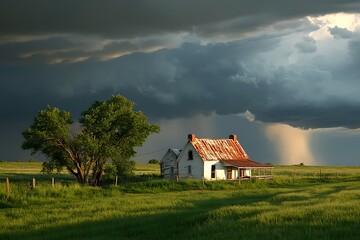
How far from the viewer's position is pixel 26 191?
3850 centimetres

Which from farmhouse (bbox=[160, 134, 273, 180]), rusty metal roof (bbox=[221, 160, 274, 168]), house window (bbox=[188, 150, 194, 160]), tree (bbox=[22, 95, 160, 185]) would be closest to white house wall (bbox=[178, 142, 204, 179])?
farmhouse (bbox=[160, 134, 273, 180])

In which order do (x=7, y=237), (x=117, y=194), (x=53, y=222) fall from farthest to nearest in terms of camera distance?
(x=117, y=194) → (x=53, y=222) → (x=7, y=237)

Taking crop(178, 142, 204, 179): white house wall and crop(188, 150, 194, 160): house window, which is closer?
crop(178, 142, 204, 179): white house wall

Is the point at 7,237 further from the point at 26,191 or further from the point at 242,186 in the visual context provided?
the point at 242,186

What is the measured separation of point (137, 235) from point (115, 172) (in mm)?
45594

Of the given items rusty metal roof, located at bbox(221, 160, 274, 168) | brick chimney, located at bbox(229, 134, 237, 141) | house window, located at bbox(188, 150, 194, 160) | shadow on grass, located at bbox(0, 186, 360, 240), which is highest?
brick chimney, located at bbox(229, 134, 237, 141)

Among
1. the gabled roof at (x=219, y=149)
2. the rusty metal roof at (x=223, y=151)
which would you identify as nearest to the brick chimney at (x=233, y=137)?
the rusty metal roof at (x=223, y=151)

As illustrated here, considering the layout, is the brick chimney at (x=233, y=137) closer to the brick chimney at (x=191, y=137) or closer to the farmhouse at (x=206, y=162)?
the farmhouse at (x=206, y=162)

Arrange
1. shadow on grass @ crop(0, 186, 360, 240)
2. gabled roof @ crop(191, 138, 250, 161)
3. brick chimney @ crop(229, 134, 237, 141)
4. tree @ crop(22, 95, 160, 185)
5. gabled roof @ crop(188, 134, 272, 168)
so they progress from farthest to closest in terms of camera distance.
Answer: brick chimney @ crop(229, 134, 237, 141) → gabled roof @ crop(191, 138, 250, 161) → gabled roof @ crop(188, 134, 272, 168) → tree @ crop(22, 95, 160, 185) → shadow on grass @ crop(0, 186, 360, 240)

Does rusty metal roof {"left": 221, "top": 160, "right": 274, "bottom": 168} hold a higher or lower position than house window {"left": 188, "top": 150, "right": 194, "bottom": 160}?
lower

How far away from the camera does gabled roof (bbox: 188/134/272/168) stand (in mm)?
75350

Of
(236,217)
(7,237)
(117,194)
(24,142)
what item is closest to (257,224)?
(236,217)

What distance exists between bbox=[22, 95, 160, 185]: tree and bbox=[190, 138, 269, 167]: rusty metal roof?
1168cm

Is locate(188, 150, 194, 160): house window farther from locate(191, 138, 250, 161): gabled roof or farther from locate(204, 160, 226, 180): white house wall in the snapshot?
locate(204, 160, 226, 180): white house wall
